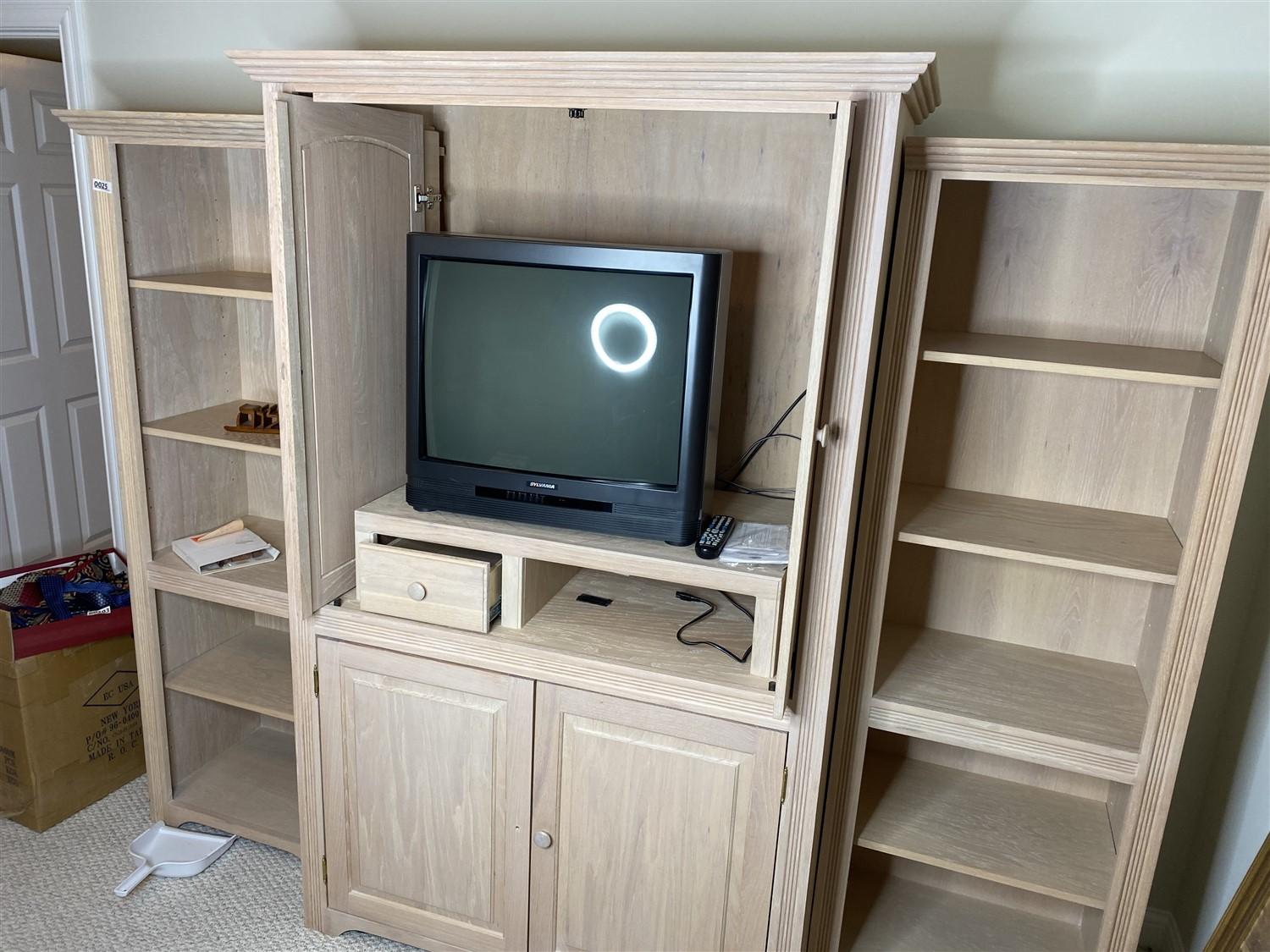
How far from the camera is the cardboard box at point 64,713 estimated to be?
2.26m

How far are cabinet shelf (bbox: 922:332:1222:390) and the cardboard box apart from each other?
6.92 ft

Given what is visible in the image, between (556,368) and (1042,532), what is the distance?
3.08ft

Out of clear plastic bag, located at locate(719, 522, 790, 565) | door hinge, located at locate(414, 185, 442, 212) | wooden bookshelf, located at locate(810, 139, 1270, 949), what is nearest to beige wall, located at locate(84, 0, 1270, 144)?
wooden bookshelf, located at locate(810, 139, 1270, 949)

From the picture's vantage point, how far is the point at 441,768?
6.21ft

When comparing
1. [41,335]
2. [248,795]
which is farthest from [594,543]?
[41,335]

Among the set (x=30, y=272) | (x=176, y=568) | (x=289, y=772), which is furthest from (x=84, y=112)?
(x=289, y=772)

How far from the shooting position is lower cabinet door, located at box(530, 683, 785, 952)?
1695 millimetres

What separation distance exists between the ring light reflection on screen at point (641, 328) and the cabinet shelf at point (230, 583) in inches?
37.0

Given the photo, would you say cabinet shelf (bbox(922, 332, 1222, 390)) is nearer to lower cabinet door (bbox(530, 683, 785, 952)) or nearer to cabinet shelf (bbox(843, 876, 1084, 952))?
lower cabinet door (bbox(530, 683, 785, 952))

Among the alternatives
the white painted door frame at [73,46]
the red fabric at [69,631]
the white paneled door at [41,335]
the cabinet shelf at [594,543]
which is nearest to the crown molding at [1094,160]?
the cabinet shelf at [594,543]

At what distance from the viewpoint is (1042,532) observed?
172 cm

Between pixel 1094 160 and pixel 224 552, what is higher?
pixel 1094 160

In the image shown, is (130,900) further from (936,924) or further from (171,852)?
(936,924)

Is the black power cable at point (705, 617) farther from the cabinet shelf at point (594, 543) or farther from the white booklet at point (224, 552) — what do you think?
the white booklet at point (224, 552)
